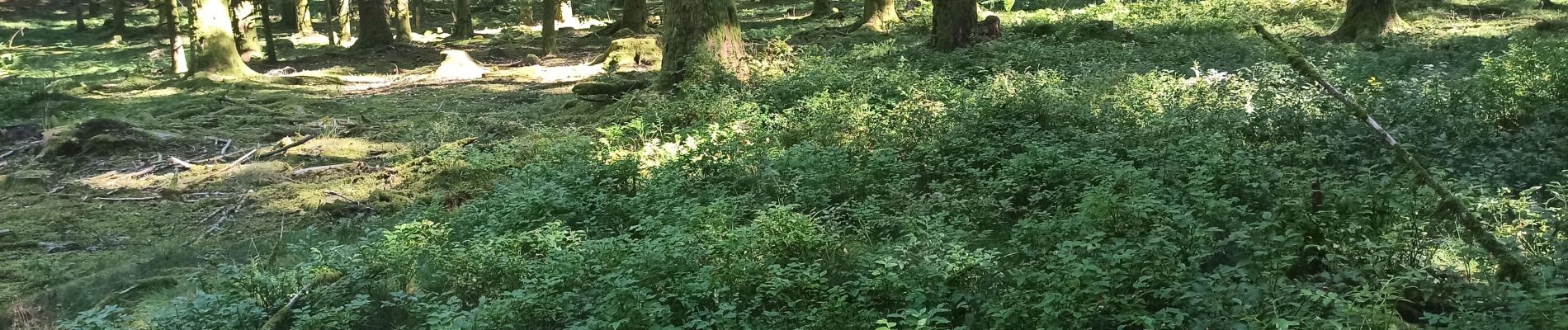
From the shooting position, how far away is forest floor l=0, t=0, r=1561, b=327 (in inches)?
293

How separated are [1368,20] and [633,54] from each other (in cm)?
1220

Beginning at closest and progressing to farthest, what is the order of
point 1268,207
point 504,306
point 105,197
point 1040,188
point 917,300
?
point 917,300, point 504,306, point 1268,207, point 1040,188, point 105,197

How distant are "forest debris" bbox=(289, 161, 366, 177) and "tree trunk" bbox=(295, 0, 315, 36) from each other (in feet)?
74.5

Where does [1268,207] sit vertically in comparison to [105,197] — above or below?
above

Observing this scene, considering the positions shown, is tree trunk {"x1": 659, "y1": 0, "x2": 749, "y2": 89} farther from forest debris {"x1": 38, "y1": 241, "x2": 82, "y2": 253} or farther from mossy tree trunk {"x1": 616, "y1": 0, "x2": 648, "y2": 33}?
mossy tree trunk {"x1": 616, "y1": 0, "x2": 648, "y2": 33}

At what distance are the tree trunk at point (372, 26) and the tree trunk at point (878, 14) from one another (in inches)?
486

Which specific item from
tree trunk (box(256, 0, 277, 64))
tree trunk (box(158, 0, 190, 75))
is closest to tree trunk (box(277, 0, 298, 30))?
tree trunk (box(256, 0, 277, 64))

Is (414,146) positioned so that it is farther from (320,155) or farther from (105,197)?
(105,197)

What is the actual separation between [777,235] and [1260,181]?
302 centimetres

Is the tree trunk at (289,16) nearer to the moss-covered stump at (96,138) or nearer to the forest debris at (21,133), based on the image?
the forest debris at (21,133)

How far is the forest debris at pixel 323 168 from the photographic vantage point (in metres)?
9.81

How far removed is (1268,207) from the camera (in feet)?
17.4

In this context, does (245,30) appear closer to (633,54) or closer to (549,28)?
(549,28)

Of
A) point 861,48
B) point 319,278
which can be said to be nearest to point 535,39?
point 861,48
